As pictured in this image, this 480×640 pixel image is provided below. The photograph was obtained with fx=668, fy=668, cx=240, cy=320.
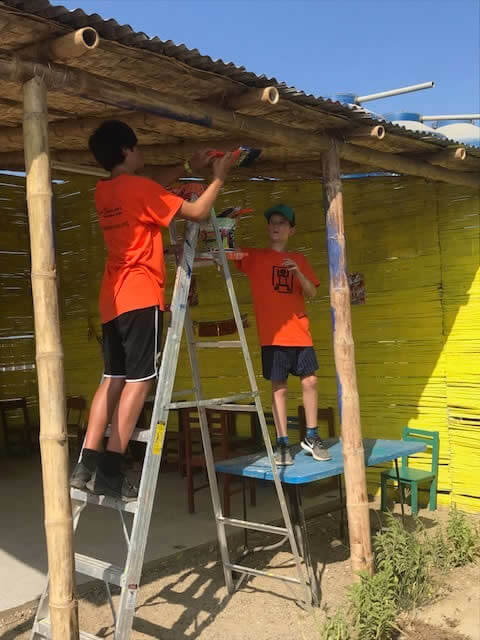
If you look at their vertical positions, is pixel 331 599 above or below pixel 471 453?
below

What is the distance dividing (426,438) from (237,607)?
2.73 metres

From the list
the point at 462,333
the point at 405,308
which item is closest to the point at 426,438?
the point at 462,333

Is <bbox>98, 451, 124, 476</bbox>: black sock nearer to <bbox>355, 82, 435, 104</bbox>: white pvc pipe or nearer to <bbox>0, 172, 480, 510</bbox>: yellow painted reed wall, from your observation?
<bbox>0, 172, 480, 510</bbox>: yellow painted reed wall

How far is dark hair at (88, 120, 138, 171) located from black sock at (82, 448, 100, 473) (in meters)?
1.55

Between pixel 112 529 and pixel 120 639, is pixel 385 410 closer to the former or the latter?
pixel 112 529

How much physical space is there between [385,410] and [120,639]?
402 centimetres

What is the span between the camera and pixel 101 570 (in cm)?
333

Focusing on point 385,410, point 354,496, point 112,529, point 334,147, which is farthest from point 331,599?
point 334,147

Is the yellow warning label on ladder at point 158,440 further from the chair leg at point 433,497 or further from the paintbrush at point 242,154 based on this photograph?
the chair leg at point 433,497

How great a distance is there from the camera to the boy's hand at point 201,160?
3.90 m

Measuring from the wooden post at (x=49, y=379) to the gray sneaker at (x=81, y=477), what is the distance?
1.14 ft

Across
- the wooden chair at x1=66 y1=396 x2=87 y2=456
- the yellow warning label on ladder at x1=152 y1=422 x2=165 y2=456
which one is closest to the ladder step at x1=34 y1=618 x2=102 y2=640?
the yellow warning label on ladder at x1=152 y1=422 x2=165 y2=456

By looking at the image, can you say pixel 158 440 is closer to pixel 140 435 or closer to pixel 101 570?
pixel 140 435

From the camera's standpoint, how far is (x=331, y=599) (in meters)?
4.36
